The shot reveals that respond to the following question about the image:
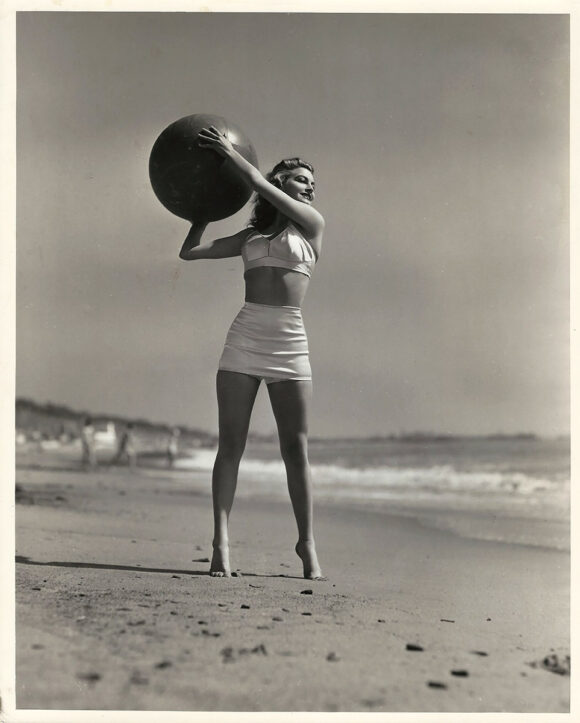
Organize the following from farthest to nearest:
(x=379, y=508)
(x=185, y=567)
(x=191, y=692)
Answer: (x=379, y=508), (x=185, y=567), (x=191, y=692)

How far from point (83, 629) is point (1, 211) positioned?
6.99 ft

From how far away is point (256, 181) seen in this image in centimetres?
399

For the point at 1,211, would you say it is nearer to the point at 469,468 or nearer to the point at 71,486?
the point at 71,486

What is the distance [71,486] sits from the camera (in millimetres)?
10281

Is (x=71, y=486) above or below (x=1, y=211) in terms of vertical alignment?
below

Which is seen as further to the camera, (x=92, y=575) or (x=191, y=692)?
(x=92, y=575)

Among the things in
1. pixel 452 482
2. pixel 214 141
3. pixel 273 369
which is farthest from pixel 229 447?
pixel 452 482

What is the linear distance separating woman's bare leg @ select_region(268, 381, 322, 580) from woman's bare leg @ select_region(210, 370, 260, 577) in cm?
17

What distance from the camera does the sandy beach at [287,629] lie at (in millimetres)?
2875

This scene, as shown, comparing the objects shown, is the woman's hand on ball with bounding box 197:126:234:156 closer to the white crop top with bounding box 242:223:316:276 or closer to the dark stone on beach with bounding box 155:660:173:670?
the white crop top with bounding box 242:223:316:276

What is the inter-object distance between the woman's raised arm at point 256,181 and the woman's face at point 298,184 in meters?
0.16

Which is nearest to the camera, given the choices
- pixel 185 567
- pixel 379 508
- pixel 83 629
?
pixel 83 629
